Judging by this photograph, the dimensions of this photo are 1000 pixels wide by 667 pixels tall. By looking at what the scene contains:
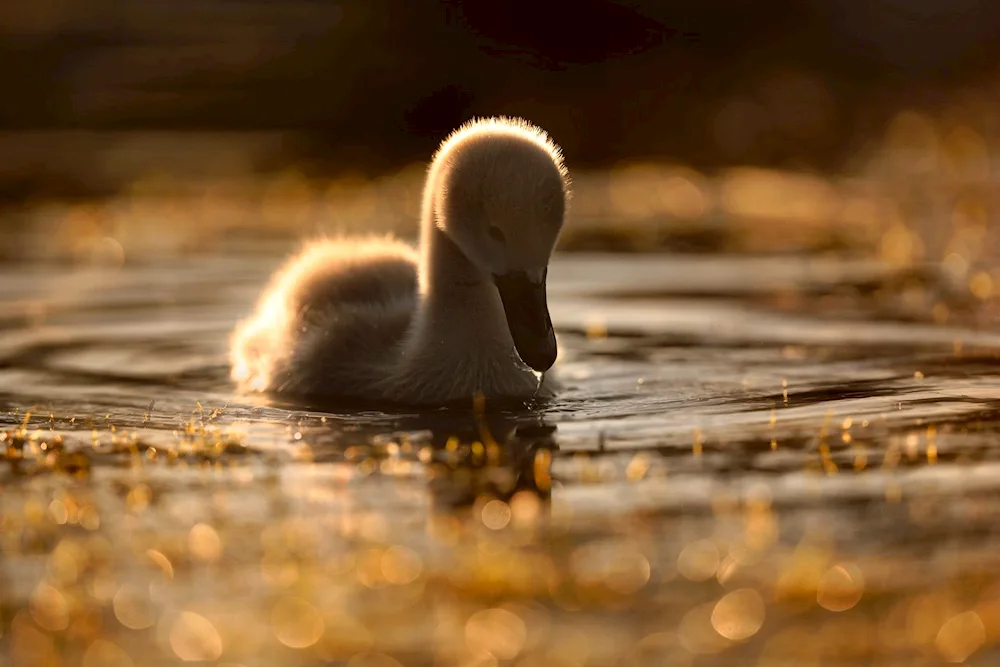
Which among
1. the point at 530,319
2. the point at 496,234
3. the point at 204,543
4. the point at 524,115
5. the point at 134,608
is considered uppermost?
the point at 524,115

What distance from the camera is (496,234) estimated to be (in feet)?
22.5

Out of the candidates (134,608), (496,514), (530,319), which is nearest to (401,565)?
(496,514)

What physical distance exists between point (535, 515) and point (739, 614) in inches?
41.7

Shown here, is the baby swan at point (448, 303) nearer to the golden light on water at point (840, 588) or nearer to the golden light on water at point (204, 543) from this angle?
the golden light on water at point (204, 543)

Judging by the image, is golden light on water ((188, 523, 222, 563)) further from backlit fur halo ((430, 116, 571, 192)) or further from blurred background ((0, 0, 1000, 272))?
blurred background ((0, 0, 1000, 272))

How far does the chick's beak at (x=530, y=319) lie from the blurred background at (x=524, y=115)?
244 inches

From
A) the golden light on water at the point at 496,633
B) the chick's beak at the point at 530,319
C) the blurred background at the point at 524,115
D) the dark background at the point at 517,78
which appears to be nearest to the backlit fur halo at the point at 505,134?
the chick's beak at the point at 530,319

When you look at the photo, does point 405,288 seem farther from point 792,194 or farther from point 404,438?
point 792,194

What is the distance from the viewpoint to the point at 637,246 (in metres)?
13.9

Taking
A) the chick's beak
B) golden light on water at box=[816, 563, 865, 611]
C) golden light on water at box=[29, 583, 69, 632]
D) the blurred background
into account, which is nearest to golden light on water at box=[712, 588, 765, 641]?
golden light on water at box=[816, 563, 865, 611]

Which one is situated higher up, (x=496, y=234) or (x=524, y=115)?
(x=524, y=115)

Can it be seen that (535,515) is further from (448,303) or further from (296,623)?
(448,303)

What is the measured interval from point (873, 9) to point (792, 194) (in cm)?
770

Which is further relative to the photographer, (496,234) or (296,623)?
(496,234)
